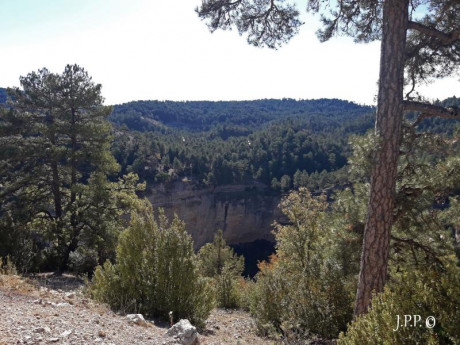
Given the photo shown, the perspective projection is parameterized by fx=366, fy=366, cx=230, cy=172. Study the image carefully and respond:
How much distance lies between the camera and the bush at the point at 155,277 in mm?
5426

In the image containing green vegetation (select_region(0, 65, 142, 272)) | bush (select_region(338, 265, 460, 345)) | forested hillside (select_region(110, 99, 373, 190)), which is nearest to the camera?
bush (select_region(338, 265, 460, 345))

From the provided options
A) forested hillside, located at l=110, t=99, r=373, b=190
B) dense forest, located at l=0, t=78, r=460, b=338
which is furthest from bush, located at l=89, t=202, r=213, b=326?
forested hillside, located at l=110, t=99, r=373, b=190

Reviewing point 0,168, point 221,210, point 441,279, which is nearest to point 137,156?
point 221,210

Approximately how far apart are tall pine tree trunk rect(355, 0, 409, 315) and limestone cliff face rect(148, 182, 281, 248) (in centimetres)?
3850

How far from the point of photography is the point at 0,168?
12055mm

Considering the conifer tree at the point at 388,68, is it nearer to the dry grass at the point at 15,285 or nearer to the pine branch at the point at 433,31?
the pine branch at the point at 433,31

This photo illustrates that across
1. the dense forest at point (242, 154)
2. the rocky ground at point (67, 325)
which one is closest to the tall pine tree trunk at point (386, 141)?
the rocky ground at point (67, 325)

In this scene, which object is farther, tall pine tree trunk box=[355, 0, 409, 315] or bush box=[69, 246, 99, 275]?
bush box=[69, 246, 99, 275]

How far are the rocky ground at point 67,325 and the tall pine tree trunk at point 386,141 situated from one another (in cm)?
199

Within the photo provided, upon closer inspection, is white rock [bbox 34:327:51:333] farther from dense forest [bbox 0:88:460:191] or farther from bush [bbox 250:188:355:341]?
dense forest [bbox 0:88:460:191]

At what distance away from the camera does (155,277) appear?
5.48 m

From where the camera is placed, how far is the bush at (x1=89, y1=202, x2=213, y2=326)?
543 cm

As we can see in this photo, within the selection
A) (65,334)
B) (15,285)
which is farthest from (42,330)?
(15,285)

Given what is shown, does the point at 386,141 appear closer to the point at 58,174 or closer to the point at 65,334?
the point at 65,334
